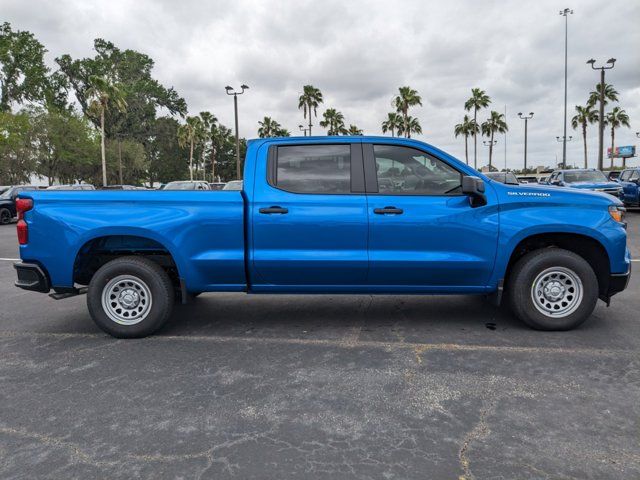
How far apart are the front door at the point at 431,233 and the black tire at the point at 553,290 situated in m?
0.39

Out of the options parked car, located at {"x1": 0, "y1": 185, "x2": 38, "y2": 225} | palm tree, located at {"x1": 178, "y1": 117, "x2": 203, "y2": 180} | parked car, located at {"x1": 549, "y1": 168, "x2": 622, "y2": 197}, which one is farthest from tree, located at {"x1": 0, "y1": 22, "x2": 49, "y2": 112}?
parked car, located at {"x1": 549, "y1": 168, "x2": 622, "y2": 197}

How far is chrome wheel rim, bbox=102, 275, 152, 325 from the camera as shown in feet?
15.8

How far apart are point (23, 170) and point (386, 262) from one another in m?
46.1

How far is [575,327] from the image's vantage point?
4.86m

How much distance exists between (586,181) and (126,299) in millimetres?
17858

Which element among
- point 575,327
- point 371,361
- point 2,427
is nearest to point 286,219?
point 371,361

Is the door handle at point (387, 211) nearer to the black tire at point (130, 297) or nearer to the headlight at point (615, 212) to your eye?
the headlight at point (615, 212)

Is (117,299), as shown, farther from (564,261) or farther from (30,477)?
(564,261)

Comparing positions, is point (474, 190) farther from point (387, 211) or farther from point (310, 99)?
point (310, 99)

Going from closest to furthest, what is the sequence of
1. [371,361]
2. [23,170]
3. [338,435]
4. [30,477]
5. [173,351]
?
[30,477] < [338,435] < [371,361] < [173,351] < [23,170]

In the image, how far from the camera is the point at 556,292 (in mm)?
4812

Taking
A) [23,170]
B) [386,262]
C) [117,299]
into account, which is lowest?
[117,299]

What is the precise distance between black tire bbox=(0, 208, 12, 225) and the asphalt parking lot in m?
17.8

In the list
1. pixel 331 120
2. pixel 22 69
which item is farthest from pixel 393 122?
pixel 22 69
